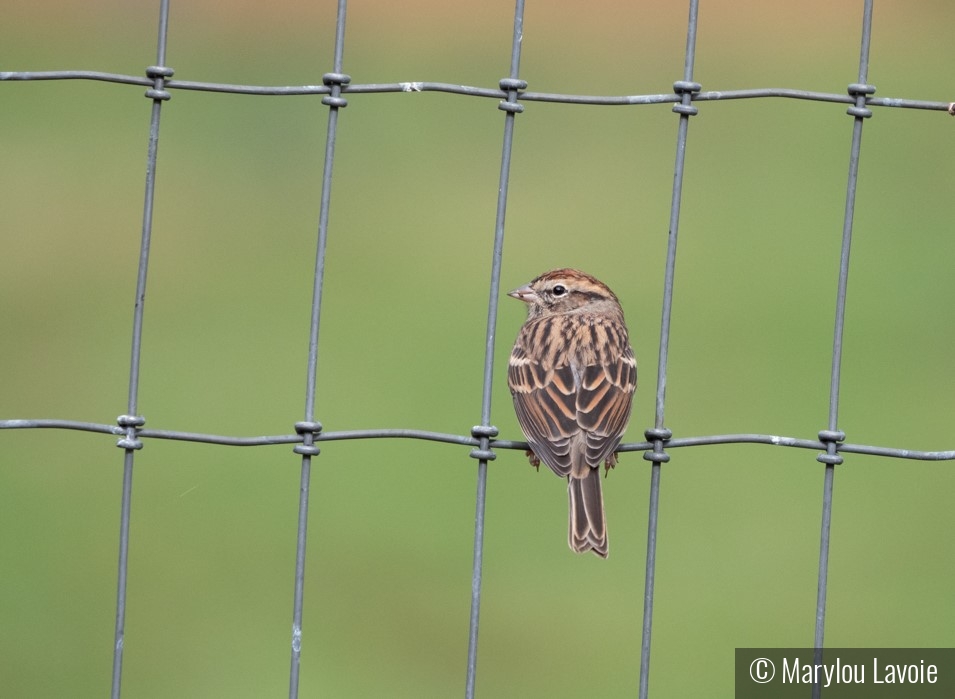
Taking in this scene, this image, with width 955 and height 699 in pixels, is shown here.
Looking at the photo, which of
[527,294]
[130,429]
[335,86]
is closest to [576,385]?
[527,294]

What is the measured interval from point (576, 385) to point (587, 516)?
69 centimetres

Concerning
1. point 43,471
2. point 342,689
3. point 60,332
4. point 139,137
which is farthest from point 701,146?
point 342,689

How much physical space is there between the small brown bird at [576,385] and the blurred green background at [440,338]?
14.2 feet

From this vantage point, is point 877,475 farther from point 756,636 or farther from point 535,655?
point 535,655

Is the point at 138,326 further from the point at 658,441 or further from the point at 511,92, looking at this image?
the point at 658,441

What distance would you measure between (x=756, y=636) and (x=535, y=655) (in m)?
1.67

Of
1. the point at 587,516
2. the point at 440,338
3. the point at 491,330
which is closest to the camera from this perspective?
the point at 491,330

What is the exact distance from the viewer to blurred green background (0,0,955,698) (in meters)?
12.1

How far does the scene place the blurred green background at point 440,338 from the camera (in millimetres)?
12070

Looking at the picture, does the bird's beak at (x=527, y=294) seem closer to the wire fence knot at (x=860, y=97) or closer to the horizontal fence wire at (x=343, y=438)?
the horizontal fence wire at (x=343, y=438)

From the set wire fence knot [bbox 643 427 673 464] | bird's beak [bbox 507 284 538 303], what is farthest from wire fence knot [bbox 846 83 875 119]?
bird's beak [bbox 507 284 538 303]

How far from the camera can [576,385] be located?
21.5 ft

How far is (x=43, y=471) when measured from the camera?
14.9 m

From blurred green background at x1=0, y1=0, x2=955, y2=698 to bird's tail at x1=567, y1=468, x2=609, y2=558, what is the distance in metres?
5.15
